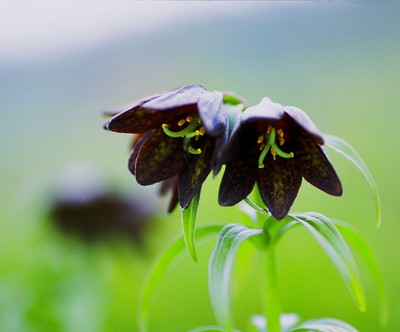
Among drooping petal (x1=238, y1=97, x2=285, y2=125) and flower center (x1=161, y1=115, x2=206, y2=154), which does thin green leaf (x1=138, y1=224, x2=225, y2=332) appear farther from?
drooping petal (x1=238, y1=97, x2=285, y2=125)

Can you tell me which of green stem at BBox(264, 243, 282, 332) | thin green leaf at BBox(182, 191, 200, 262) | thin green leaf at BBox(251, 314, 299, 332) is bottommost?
thin green leaf at BBox(251, 314, 299, 332)

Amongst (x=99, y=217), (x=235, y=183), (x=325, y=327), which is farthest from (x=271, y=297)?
(x=99, y=217)

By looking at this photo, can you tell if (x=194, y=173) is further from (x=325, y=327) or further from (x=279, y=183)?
(x=325, y=327)

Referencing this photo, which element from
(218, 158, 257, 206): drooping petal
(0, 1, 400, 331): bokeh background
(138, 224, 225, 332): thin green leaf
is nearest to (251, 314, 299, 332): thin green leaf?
(138, 224, 225, 332): thin green leaf

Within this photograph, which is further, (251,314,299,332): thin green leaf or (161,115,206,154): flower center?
(251,314,299,332): thin green leaf

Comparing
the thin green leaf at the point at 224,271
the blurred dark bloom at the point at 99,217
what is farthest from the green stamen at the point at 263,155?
the blurred dark bloom at the point at 99,217
